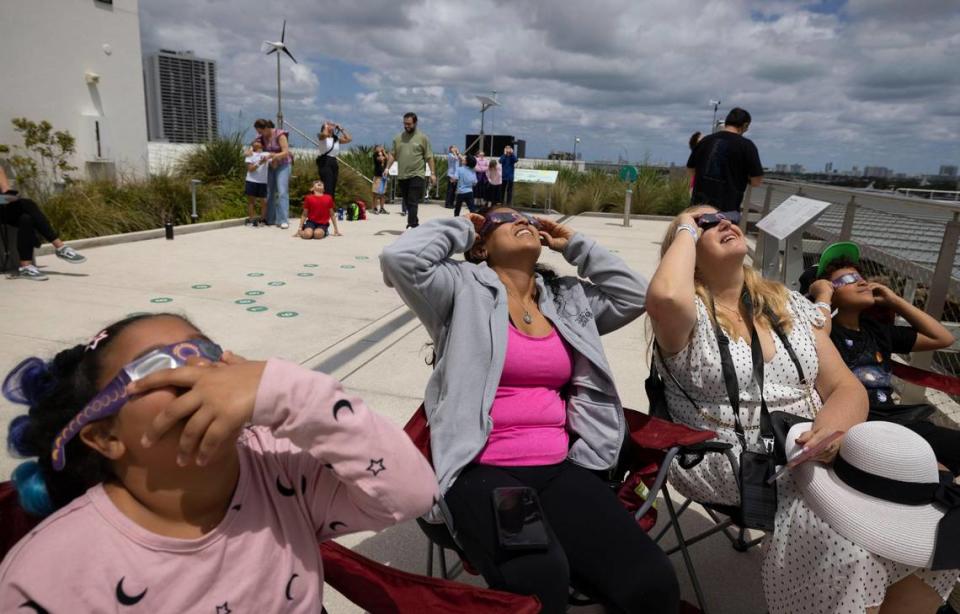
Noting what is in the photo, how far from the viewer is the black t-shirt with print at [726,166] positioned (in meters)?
6.96

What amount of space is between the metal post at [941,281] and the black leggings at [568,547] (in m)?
2.76

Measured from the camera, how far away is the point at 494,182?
50.2 ft

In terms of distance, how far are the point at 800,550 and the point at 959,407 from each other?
283cm

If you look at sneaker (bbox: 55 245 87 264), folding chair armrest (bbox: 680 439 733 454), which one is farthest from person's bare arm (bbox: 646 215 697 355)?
sneaker (bbox: 55 245 87 264)

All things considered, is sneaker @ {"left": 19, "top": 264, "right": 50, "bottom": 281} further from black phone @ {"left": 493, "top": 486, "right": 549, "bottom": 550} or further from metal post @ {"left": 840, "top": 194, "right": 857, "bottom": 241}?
metal post @ {"left": 840, "top": 194, "right": 857, "bottom": 241}

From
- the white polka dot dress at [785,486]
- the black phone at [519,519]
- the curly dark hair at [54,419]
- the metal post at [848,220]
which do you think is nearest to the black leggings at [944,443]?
the white polka dot dress at [785,486]

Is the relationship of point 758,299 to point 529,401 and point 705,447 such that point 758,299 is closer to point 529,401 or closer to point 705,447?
point 705,447

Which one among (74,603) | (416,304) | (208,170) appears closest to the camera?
(74,603)

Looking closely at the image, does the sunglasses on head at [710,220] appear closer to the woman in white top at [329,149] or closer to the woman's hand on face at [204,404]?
the woman's hand on face at [204,404]

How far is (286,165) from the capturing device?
1064cm

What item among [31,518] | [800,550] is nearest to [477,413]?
[800,550]

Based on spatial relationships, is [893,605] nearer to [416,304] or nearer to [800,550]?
[800,550]

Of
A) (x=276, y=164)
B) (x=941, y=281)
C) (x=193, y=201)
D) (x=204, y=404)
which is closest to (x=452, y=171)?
(x=276, y=164)

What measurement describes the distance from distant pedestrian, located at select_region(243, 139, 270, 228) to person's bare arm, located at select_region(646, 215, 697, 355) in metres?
9.49
